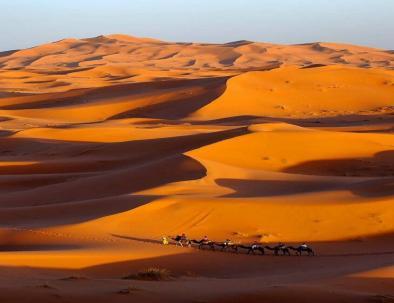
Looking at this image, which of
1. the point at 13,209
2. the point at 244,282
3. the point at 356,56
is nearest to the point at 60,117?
the point at 13,209

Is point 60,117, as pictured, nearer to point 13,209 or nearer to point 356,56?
point 13,209

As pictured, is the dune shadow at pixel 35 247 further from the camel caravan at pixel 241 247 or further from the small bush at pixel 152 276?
the small bush at pixel 152 276

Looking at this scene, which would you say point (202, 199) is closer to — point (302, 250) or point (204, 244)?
point (204, 244)

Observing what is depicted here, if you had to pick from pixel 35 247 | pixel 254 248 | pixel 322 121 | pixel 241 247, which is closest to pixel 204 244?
pixel 241 247

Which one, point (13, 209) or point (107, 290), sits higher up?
point (107, 290)

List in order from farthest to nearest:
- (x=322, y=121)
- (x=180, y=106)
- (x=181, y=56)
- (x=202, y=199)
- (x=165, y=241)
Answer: (x=181, y=56) < (x=180, y=106) < (x=322, y=121) < (x=202, y=199) < (x=165, y=241)

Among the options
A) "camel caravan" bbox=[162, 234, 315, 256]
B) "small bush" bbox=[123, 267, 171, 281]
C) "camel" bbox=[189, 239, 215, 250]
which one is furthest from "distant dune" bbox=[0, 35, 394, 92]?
"small bush" bbox=[123, 267, 171, 281]
